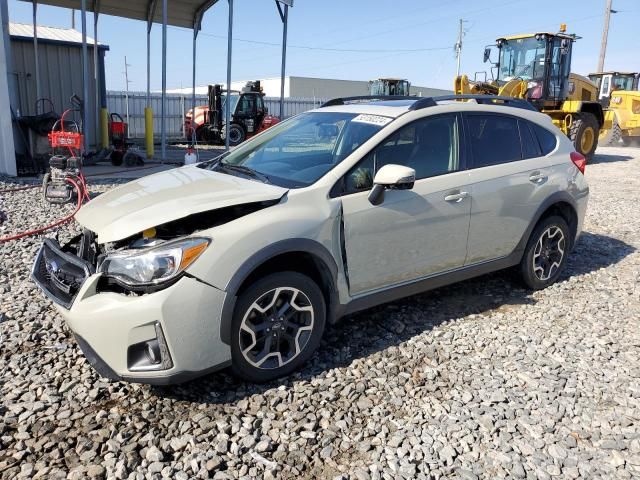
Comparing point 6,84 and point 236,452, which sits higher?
point 6,84

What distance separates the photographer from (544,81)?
14688 mm

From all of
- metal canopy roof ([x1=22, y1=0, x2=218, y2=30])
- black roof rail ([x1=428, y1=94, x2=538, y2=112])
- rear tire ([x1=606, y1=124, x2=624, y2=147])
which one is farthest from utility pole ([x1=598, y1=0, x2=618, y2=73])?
black roof rail ([x1=428, y1=94, x2=538, y2=112])

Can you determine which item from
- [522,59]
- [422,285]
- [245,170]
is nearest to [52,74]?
[522,59]

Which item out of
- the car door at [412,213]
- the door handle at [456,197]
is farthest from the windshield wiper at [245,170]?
the door handle at [456,197]

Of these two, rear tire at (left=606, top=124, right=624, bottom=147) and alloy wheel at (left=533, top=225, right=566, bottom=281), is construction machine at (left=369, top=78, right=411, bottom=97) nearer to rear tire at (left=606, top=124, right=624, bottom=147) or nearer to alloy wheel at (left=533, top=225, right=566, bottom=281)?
rear tire at (left=606, top=124, right=624, bottom=147)

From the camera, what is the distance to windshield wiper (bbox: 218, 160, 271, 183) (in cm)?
357

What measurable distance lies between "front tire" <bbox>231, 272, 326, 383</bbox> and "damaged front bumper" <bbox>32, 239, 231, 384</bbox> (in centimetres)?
17

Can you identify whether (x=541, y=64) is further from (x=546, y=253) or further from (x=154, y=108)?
(x=154, y=108)

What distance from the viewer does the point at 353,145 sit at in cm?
361

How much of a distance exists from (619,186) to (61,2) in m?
14.6

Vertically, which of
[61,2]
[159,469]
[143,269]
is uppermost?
[61,2]

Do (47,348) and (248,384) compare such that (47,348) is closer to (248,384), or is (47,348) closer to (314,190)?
(248,384)

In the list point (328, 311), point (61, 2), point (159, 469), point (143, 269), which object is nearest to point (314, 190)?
point (328, 311)

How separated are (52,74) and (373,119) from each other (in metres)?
15.8
